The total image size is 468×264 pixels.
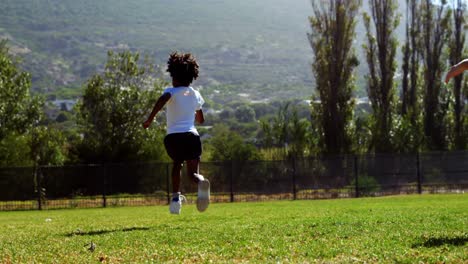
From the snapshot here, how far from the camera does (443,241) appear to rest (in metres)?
6.02

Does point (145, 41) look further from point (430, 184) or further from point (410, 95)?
point (430, 184)

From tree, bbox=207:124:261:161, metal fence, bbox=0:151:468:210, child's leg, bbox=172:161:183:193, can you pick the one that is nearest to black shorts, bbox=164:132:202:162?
child's leg, bbox=172:161:183:193

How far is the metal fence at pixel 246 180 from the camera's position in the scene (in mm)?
28812

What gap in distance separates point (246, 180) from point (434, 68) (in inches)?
950

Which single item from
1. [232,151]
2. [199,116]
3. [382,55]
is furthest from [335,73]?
[199,116]

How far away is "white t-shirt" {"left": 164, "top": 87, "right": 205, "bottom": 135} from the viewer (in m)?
8.70

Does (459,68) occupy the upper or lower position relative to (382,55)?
lower

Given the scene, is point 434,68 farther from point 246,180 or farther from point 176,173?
point 176,173

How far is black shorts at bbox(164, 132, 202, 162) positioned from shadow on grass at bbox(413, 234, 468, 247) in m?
3.32

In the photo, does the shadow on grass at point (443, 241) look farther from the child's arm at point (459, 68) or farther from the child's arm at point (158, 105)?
the child's arm at point (158, 105)

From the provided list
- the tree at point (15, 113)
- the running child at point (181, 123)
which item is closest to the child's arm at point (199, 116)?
the running child at point (181, 123)

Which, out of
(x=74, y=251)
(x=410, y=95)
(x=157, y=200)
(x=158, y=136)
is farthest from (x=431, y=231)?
(x=410, y=95)

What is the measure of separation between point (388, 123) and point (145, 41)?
158 metres

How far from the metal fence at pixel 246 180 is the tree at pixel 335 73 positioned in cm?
1300
